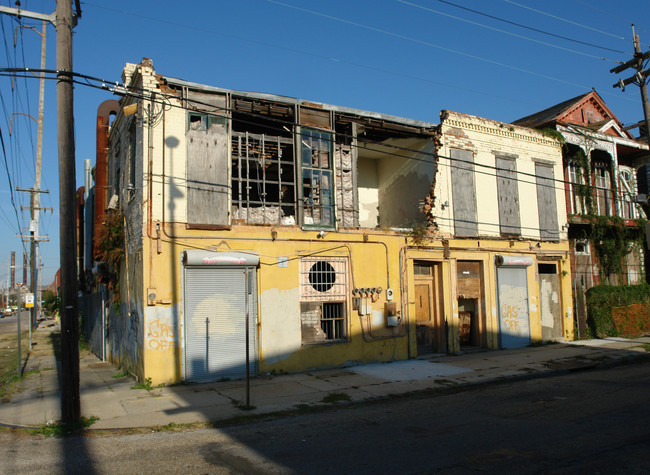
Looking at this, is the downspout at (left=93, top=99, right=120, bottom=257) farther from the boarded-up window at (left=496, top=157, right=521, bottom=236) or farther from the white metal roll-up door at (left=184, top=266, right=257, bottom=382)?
the boarded-up window at (left=496, top=157, right=521, bottom=236)

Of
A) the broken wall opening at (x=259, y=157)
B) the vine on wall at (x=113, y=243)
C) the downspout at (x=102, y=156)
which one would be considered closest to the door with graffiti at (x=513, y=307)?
the broken wall opening at (x=259, y=157)

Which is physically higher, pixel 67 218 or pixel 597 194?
pixel 597 194

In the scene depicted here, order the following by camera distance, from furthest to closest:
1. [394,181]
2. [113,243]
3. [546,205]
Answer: [546,205] < [394,181] < [113,243]

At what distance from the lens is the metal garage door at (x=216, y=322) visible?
1147 centimetres

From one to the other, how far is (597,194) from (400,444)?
58.4 ft

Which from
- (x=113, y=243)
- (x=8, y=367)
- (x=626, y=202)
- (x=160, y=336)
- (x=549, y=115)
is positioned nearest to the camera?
(x=160, y=336)

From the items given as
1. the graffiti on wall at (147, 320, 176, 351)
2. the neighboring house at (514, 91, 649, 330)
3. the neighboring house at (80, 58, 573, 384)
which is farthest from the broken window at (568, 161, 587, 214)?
the graffiti on wall at (147, 320, 176, 351)

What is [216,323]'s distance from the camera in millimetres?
11805

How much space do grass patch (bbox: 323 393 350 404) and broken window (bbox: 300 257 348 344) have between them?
319 cm

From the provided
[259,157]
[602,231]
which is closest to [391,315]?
[259,157]

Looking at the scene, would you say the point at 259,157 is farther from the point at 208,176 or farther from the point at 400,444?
the point at 400,444

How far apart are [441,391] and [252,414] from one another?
13.8 ft

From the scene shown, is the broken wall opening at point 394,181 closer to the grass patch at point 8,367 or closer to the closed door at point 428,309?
the closed door at point 428,309

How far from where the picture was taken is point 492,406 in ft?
28.3
